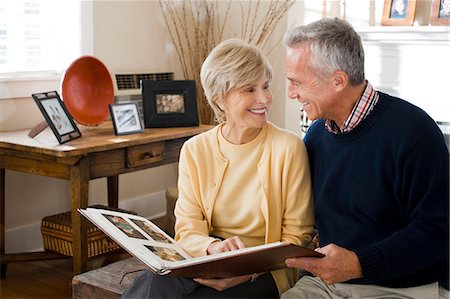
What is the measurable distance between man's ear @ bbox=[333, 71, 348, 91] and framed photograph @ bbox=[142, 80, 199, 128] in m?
1.90

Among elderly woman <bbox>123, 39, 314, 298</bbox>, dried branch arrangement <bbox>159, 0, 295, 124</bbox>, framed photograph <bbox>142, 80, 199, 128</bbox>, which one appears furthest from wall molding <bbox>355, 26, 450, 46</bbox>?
elderly woman <bbox>123, 39, 314, 298</bbox>

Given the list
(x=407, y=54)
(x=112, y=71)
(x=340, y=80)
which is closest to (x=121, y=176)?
(x=112, y=71)

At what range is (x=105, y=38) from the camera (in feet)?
14.0

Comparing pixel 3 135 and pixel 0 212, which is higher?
pixel 3 135

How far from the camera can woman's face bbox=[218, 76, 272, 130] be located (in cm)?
214

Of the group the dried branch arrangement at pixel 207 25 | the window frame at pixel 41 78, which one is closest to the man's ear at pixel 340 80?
the window frame at pixel 41 78

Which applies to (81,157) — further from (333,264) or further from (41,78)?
(333,264)

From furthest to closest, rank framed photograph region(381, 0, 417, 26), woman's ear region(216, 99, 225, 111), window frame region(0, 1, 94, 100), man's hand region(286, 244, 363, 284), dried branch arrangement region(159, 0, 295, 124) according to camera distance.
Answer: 1. dried branch arrangement region(159, 0, 295, 124)
2. framed photograph region(381, 0, 417, 26)
3. window frame region(0, 1, 94, 100)
4. woman's ear region(216, 99, 225, 111)
5. man's hand region(286, 244, 363, 284)

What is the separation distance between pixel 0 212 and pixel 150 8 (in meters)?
1.75

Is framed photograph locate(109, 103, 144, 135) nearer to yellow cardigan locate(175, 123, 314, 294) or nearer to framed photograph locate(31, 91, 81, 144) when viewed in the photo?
framed photograph locate(31, 91, 81, 144)

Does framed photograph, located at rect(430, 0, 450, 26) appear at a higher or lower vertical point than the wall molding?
higher

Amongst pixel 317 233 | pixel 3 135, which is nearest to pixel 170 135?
pixel 3 135

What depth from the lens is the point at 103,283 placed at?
7.65 ft

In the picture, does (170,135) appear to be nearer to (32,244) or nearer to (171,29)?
(32,244)
